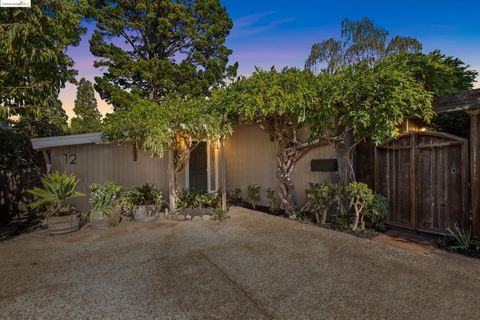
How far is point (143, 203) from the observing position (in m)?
6.01

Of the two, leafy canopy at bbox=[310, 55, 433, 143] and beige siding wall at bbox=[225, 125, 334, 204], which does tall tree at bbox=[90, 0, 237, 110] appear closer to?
beige siding wall at bbox=[225, 125, 334, 204]

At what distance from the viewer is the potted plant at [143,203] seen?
230 inches

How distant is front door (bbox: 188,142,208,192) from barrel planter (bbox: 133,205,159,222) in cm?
171

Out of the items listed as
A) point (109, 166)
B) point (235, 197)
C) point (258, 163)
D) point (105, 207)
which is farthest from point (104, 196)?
point (258, 163)

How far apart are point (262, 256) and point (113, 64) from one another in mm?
13459

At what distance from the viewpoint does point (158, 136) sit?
5109 mm

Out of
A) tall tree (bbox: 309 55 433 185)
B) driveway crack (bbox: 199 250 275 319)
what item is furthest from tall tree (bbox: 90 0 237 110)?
driveway crack (bbox: 199 250 275 319)

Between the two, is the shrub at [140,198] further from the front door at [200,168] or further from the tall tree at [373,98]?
the tall tree at [373,98]

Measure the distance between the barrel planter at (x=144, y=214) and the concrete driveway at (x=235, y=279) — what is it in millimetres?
1212

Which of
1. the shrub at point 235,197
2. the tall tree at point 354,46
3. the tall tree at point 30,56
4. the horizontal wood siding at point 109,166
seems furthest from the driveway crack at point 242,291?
the tall tree at point 354,46

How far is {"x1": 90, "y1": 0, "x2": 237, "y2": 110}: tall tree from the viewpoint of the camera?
42.3 feet

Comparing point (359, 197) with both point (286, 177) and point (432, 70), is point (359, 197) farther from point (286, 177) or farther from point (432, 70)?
point (432, 70)

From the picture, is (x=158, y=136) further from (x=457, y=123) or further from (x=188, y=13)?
(x=188, y=13)

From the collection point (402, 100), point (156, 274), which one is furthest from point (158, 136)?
point (402, 100)
